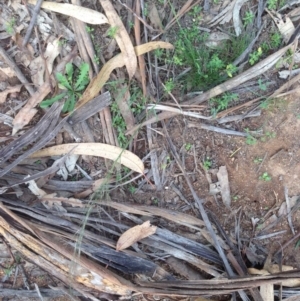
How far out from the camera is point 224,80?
2.31 metres

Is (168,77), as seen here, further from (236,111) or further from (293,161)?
(293,161)

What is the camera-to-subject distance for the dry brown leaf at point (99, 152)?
229cm

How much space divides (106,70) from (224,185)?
0.89 m

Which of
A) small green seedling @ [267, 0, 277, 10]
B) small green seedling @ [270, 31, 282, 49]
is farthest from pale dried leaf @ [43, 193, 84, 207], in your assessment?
small green seedling @ [267, 0, 277, 10]

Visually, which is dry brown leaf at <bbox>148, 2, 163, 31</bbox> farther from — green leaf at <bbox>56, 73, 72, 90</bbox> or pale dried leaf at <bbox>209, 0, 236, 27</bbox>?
green leaf at <bbox>56, 73, 72, 90</bbox>

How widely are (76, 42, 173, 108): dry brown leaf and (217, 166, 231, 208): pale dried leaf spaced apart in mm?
721

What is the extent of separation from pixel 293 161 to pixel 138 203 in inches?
34.5

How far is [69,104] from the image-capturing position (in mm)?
2258

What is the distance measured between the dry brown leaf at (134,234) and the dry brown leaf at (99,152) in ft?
0.98

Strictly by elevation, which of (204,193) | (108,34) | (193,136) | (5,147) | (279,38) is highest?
(108,34)

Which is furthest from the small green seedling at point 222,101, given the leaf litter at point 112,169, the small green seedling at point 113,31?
the small green seedling at point 113,31

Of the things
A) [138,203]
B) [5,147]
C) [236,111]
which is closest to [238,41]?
[236,111]

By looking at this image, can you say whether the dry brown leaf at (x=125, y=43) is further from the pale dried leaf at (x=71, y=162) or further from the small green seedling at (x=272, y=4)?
the small green seedling at (x=272, y=4)

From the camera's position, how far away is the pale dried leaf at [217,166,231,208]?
91.4 inches
